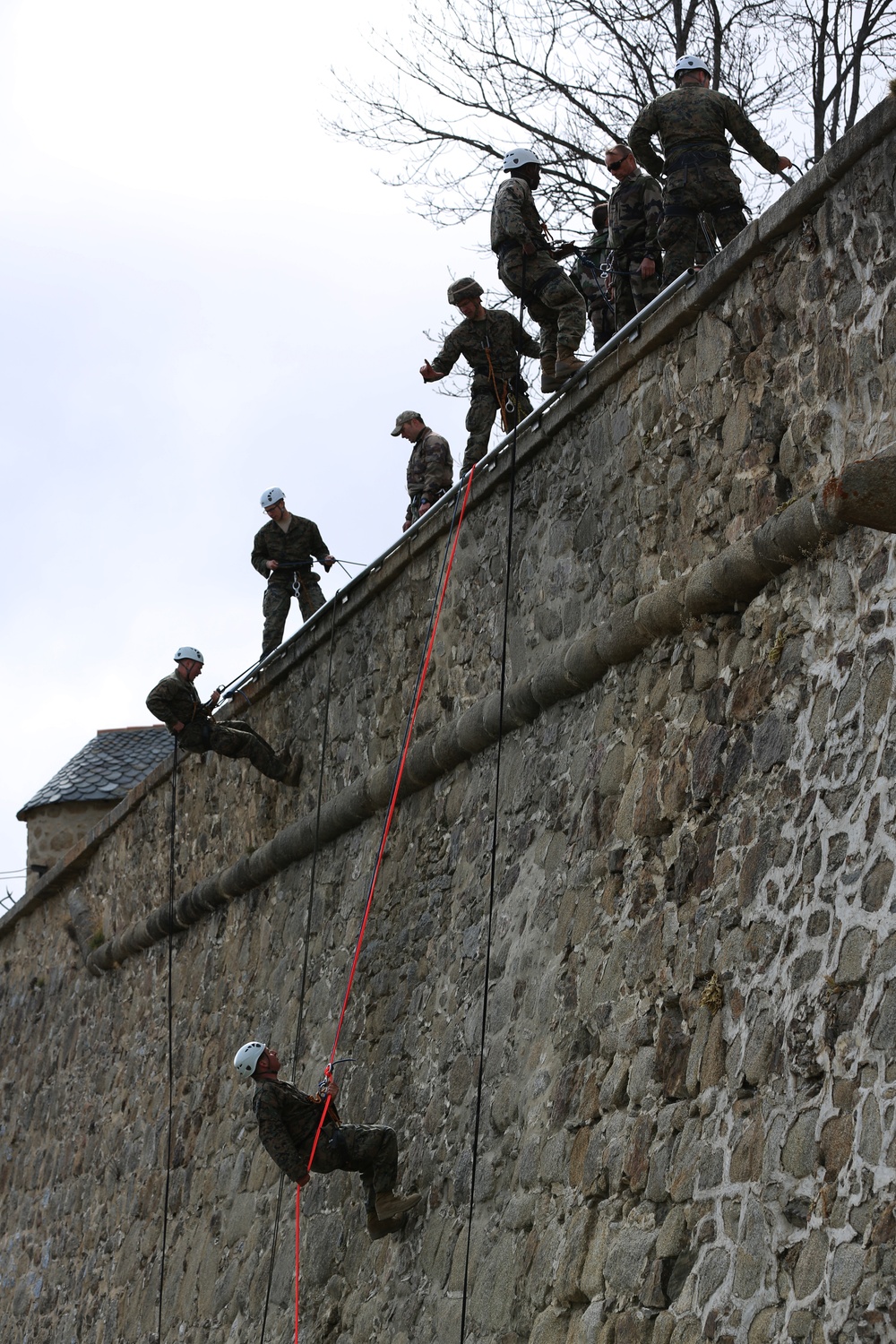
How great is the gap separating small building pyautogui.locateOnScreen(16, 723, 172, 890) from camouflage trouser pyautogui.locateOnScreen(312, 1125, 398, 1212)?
1425cm

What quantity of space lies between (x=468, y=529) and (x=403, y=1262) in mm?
3957

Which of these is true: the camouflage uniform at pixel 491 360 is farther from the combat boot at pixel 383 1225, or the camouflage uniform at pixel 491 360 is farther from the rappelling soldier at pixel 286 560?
the combat boot at pixel 383 1225

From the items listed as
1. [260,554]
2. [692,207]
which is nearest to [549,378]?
[692,207]

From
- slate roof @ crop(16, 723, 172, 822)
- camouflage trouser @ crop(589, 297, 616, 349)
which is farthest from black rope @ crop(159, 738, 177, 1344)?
slate roof @ crop(16, 723, 172, 822)

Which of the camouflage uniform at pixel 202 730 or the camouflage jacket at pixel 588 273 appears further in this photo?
the camouflage uniform at pixel 202 730

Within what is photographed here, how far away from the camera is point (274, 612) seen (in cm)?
1350

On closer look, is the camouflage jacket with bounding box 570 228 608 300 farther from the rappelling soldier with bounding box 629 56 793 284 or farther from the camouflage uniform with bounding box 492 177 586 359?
the rappelling soldier with bounding box 629 56 793 284

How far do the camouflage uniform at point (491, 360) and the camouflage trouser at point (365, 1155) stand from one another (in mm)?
4204

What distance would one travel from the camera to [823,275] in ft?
23.0

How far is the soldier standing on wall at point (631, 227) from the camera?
9781 mm

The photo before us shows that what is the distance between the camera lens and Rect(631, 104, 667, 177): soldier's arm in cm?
912

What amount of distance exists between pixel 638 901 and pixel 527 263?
4.05 metres

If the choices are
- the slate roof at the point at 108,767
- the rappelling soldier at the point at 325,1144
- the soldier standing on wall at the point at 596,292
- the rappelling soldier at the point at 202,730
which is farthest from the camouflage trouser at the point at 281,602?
the slate roof at the point at 108,767

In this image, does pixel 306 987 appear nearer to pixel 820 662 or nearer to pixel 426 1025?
pixel 426 1025
